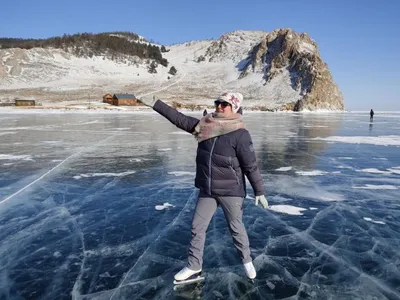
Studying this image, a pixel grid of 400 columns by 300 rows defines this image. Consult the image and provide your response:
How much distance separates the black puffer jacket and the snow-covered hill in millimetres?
70393

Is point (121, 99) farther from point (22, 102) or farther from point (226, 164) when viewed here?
point (226, 164)

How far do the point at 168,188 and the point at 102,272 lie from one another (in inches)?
137

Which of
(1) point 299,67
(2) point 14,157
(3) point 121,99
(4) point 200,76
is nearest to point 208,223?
(2) point 14,157

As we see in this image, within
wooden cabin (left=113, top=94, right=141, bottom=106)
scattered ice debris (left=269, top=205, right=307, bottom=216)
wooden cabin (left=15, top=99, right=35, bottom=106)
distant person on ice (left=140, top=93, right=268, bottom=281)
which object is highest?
wooden cabin (left=113, top=94, right=141, bottom=106)

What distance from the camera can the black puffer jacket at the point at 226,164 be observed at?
325 centimetres

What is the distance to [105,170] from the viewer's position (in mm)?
8625

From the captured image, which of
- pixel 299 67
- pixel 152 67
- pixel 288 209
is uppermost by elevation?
pixel 152 67

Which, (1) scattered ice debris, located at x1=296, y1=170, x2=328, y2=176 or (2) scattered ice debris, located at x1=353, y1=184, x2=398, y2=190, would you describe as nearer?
(2) scattered ice debris, located at x1=353, y1=184, x2=398, y2=190

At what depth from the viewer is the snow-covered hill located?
84125mm

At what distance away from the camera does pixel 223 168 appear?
3299 mm

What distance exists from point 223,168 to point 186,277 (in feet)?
3.88

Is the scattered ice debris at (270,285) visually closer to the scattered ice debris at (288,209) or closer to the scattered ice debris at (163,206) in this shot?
the scattered ice debris at (288,209)

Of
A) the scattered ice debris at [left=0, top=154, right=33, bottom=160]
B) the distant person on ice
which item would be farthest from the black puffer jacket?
the scattered ice debris at [left=0, top=154, right=33, bottom=160]

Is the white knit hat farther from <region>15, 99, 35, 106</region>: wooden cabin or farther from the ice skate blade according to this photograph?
<region>15, 99, 35, 106</region>: wooden cabin
